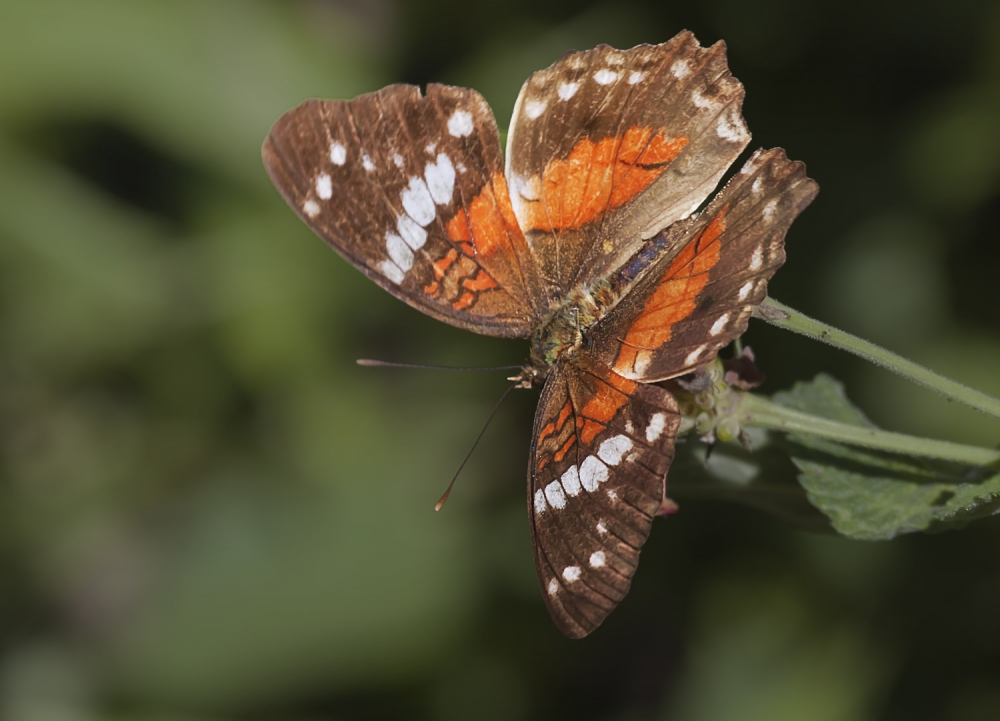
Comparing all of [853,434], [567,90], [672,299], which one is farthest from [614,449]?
[567,90]

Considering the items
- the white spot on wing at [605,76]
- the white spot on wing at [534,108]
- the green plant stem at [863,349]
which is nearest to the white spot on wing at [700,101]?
the white spot on wing at [605,76]

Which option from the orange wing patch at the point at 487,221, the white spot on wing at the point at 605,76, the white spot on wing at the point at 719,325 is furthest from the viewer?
the orange wing patch at the point at 487,221

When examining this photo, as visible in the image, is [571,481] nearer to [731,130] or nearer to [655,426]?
[655,426]

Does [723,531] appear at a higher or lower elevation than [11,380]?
higher

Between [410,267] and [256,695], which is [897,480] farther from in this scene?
[256,695]

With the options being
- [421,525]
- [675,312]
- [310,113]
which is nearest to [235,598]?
[421,525]

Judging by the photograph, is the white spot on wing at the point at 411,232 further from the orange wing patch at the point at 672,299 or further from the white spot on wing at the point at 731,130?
the white spot on wing at the point at 731,130
